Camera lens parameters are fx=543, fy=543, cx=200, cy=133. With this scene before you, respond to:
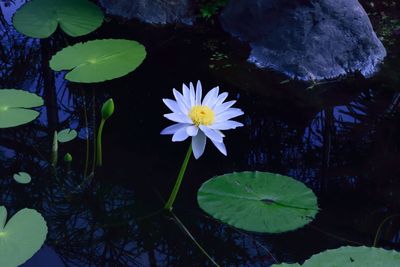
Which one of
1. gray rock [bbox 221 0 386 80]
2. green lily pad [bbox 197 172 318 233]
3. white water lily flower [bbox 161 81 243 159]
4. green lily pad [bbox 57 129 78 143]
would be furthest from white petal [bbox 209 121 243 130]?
gray rock [bbox 221 0 386 80]

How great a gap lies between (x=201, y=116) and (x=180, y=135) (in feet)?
0.30

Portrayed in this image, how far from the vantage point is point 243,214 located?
6.09 ft

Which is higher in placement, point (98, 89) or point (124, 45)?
point (124, 45)

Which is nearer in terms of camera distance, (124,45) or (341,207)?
(341,207)

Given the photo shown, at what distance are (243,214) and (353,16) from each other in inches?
72.2

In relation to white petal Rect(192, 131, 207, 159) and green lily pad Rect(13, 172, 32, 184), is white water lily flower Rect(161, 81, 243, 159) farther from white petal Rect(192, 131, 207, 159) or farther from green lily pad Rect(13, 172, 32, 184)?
green lily pad Rect(13, 172, 32, 184)

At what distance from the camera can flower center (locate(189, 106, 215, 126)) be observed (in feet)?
5.62

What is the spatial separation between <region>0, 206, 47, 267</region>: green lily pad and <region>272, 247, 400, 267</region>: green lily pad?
29.4 inches

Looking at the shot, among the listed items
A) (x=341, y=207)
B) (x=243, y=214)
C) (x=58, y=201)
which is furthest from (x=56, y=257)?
(x=341, y=207)

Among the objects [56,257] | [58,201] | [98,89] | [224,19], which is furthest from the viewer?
[224,19]

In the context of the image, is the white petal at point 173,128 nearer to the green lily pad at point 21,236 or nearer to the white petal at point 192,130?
the white petal at point 192,130

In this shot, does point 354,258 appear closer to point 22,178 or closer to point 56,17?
point 22,178

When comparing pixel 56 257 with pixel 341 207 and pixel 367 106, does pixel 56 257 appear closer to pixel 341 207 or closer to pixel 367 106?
pixel 341 207

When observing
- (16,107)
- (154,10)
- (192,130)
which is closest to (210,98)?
(192,130)
